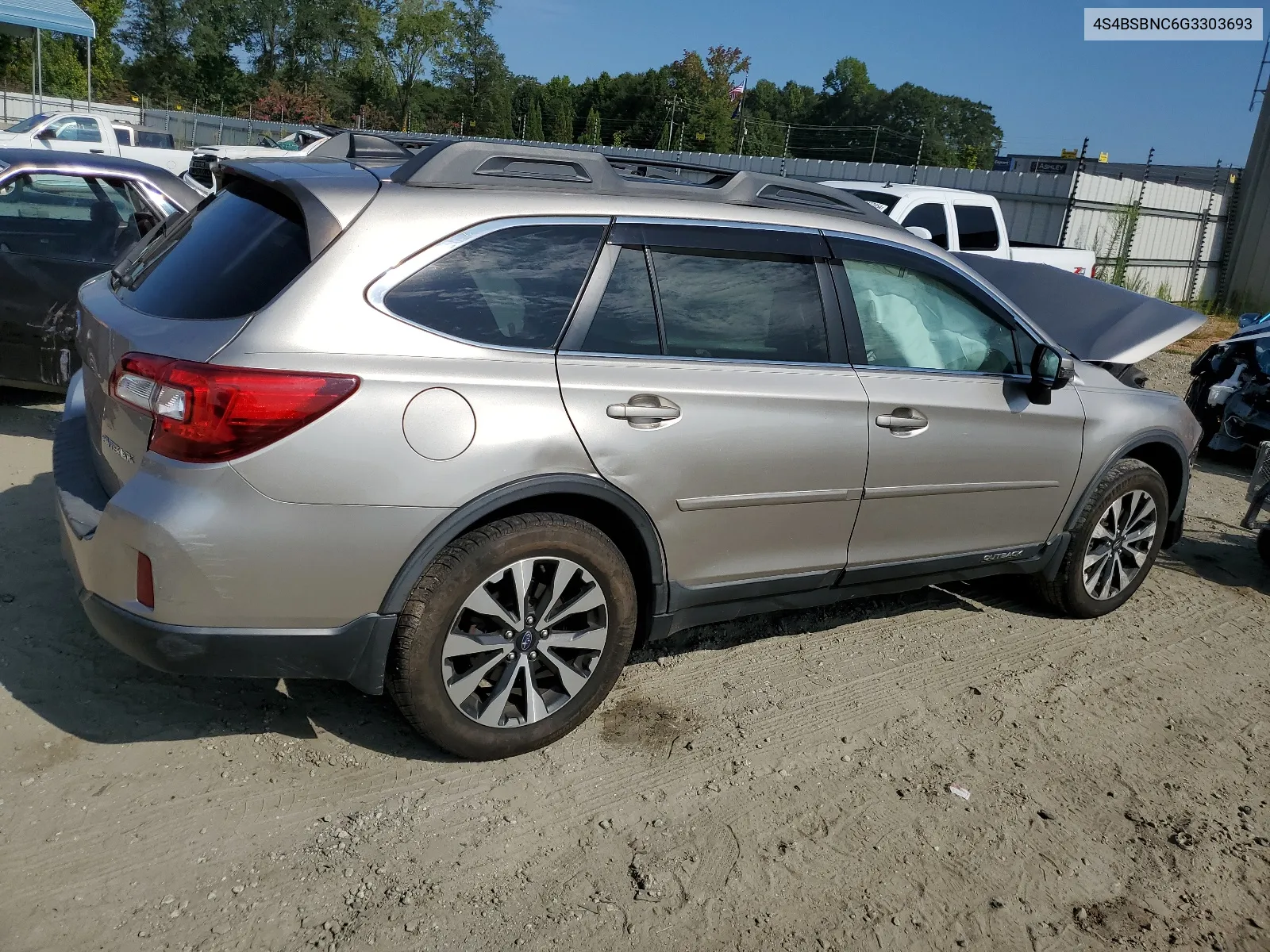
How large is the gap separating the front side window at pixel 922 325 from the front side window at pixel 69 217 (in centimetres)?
467

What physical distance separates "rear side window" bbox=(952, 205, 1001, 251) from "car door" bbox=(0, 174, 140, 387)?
8292 millimetres

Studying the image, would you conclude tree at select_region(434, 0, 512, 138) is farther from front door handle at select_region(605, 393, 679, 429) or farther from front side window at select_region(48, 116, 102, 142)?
front door handle at select_region(605, 393, 679, 429)

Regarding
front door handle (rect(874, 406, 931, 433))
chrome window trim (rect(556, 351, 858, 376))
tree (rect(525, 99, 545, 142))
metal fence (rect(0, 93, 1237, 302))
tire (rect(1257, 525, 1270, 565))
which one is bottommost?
tire (rect(1257, 525, 1270, 565))

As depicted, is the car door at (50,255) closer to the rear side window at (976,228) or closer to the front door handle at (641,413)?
the front door handle at (641,413)

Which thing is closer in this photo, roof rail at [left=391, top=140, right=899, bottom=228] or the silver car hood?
roof rail at [left=391, top=140, right=899, bottom=228]

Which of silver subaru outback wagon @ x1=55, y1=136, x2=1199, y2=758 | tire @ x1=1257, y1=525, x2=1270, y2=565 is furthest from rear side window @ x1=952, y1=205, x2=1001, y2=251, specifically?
silver subaru outback wagon @ x1=55, y1=136, x2=1199, y2=758

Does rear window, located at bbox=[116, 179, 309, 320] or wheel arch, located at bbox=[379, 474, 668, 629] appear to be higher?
rear window, located at bbox=[116, 179, 309, 320]

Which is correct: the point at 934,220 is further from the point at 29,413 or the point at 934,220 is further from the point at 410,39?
the point at 410,39

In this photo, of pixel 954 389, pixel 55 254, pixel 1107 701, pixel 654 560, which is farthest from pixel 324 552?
pixel 55 254

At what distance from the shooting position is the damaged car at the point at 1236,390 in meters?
8.27

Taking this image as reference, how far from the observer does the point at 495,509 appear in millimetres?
3078

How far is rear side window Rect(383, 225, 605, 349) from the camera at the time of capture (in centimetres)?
305

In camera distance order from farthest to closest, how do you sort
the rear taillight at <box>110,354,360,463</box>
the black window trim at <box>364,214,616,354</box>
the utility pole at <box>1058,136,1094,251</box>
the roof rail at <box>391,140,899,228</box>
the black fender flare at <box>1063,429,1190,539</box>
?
the utility pole at <box>1058,136,1094,251</box> < the black fender flare at <box>1063,429,1190,539</box> < the roof rail at <box>391,140,899,228</box> < the black window trim at <box>364,214,616,354</box> < the rear taillight at <box>110,354,360,463</box>

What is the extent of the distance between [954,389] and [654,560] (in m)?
1.49
